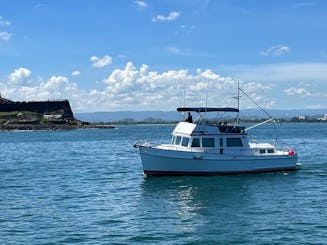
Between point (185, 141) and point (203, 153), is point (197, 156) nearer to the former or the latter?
point (203, 153)

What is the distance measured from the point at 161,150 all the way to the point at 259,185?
8468 mm

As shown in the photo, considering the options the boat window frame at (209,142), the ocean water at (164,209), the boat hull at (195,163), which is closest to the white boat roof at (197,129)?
the boat window frame at (209,142)

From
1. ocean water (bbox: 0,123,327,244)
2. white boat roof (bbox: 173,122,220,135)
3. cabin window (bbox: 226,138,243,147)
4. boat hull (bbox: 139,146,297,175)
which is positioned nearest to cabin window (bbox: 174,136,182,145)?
white boat roof (bbox: 173,122,220,135)

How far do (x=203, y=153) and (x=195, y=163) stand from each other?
109 cm

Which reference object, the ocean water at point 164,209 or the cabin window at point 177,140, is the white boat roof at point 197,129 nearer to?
the cabin window at point 177,140

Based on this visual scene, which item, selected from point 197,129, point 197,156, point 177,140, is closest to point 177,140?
point 177,140

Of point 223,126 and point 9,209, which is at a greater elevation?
point 223,126

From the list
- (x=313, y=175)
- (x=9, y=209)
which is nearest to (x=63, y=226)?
(x=9, y=209)

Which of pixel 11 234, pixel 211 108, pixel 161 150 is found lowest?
pixel 11 234

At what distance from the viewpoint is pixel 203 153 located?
44.2 metres

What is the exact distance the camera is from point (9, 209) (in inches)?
1262

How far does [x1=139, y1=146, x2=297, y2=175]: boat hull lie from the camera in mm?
43875

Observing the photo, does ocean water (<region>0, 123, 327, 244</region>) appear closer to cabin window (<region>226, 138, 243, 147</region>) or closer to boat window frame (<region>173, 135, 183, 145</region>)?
cabin window (<region>226, 138, 243, 147</region>)

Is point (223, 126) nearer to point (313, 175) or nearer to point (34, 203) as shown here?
point (313, 175)
